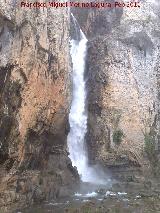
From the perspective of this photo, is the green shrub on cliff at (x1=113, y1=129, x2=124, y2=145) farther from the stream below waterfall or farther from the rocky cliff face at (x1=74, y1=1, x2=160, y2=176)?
the stream below waterfall

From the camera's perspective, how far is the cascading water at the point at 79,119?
79.4 feet

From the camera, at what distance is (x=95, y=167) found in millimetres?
24781

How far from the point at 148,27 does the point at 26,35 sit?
14435 millimetres

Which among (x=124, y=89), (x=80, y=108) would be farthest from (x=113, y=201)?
(x=124, y=89)

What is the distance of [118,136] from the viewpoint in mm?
25125

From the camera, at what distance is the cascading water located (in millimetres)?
24203

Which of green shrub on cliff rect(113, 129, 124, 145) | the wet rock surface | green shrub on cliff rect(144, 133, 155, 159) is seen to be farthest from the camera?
green shrub on cliff rect(144, 133, 155, 159)

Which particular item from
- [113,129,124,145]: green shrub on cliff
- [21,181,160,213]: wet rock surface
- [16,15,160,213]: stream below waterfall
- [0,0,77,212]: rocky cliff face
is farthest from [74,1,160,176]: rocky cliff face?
[0,0,77,212]: rocky cliff face

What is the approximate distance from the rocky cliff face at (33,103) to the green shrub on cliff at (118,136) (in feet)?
16.5

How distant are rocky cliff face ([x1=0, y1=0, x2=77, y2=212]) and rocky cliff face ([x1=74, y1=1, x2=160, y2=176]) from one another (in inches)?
194

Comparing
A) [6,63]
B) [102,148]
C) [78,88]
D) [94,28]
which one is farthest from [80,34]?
[6,63]

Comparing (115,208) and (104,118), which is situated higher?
(104,118)

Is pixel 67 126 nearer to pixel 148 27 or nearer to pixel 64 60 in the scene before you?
pixel 64 60

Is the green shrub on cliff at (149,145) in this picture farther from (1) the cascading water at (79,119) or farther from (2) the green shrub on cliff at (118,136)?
(1) the cascading water at (79,119)
